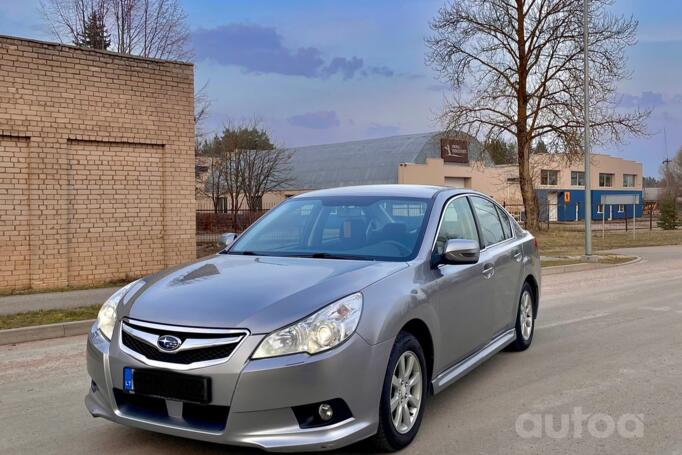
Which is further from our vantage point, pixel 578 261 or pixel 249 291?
pixel 578 261

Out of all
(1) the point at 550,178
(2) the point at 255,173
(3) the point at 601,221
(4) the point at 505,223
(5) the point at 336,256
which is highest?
(1) the point at 550,178

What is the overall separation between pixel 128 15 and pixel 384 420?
2363 cm

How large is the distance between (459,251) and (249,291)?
1585 millimetres

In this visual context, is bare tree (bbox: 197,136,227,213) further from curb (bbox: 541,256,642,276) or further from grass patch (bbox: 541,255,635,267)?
curb (bbox: 541,256,642,276)

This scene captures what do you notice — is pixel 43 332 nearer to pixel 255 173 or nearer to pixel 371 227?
pixel 371 227

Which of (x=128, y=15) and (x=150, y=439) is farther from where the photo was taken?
(x=128, y=15)

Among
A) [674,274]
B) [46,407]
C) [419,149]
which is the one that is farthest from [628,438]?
[419,149]

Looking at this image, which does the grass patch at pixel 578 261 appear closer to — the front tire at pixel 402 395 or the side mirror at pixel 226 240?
the side mirror at pixel 226 240

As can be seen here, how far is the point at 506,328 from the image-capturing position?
19.7 ft

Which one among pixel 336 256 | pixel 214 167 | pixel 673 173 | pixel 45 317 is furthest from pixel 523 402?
pixel 673 173

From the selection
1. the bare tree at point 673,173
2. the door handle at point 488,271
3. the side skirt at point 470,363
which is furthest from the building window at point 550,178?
the door handle at point 488,271

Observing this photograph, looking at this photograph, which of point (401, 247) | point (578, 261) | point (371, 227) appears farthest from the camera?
point (578, 261)

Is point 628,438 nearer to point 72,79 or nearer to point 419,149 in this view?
point 72,79

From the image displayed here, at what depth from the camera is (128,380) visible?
3.52 m
